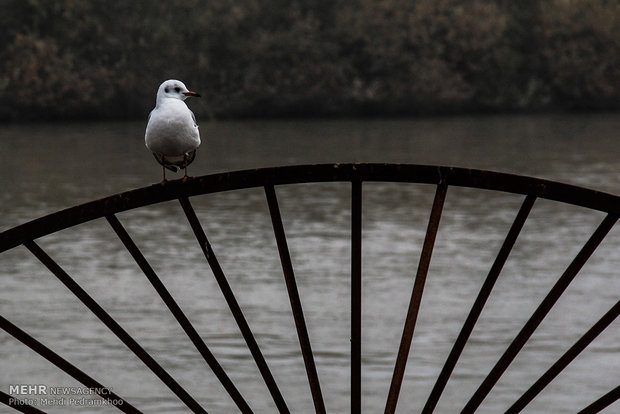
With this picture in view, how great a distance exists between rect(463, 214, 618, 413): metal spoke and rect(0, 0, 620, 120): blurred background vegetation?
37.7 metres

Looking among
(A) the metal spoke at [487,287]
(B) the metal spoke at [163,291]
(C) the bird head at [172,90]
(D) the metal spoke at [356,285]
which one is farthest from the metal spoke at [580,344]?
(C) the bird head at [172,90]

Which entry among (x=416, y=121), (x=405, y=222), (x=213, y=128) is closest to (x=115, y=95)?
(x=213, y=128)

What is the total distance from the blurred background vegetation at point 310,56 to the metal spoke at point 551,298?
37.7 meters

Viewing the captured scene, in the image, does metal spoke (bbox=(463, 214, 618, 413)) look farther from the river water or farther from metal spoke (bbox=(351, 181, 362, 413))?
the river water

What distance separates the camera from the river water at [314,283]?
11.1 m

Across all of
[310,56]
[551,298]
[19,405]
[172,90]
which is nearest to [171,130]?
[172,90]

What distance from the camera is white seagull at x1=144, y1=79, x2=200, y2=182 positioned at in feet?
15.2

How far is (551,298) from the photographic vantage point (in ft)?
13.1

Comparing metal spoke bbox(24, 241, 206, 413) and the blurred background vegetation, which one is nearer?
metal spoke bbox(24, 241, 206, 413)

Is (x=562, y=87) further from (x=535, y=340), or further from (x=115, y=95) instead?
(x=535, y=340)

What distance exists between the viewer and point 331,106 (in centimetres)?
4366

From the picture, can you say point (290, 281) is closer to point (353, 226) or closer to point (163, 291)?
point (353, 226)

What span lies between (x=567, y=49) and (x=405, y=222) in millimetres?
26913

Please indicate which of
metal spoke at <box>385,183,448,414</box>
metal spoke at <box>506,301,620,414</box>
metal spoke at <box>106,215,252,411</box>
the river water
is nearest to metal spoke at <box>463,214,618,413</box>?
metal spoke at <box>506,301,620,414</box>
